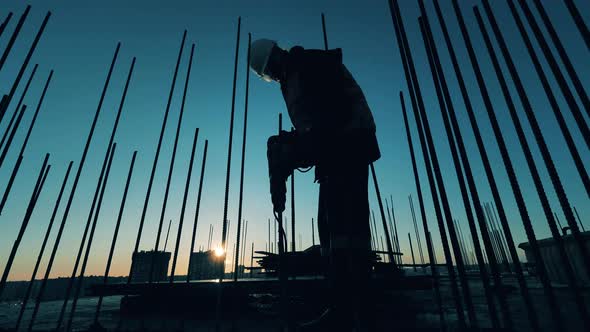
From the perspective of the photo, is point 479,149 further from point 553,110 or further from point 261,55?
point 261,55

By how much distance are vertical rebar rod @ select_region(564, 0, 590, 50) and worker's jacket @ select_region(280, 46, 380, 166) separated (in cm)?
121

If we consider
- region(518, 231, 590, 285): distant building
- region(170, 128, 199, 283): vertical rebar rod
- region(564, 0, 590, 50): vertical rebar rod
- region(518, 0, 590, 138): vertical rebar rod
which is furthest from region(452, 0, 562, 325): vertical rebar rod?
region(518, 231, 590, 285): distant building

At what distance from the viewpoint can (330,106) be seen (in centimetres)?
198

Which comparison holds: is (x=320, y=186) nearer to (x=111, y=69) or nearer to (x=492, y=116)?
(x=492, y=116)

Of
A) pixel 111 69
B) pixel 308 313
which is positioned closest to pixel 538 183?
pixel 308 313

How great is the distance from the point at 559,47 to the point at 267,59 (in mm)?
2019

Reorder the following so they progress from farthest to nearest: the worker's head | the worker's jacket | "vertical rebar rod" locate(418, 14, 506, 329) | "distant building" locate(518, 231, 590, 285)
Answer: "distant building" locate(518, 231, 590, 285) → the worker's head → the worker's jacket → "vertical rebar rod" locate(418, 14, 506, 329)

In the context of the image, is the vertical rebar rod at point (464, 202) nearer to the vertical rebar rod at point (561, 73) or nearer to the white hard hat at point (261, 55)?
the vertical rebar rod at point (561, 73)

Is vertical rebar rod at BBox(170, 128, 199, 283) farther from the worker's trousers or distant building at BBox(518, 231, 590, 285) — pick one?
distant building at BBox(518, 231, 590, 285)

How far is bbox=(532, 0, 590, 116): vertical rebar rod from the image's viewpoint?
1.54m

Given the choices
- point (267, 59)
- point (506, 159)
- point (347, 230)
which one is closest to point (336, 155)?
point (347, 230)

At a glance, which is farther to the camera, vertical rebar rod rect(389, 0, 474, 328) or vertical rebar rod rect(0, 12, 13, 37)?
vertical rebar rod rect(0, 12, 13, 37)

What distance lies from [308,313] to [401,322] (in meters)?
1.28

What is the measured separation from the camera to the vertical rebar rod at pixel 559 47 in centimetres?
154
